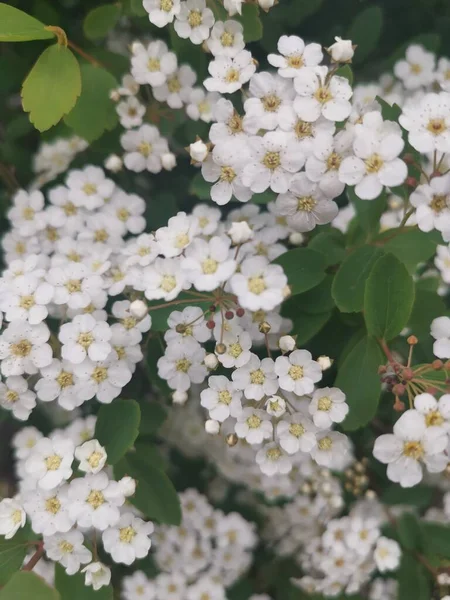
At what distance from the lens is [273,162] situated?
1.32 m

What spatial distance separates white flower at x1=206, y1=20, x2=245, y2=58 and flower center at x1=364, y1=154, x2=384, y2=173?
18.9 inches

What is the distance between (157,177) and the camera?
2.28 m

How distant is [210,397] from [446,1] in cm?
182

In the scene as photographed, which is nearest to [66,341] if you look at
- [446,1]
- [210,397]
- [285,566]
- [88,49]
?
[210,397]

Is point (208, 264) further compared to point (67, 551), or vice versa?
point (67, 551)

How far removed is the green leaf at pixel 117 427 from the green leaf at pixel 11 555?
1.15ft

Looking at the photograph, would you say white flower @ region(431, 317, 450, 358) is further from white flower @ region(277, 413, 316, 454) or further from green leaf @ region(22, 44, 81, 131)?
green leaf @ region(22, 44, 81, 131)

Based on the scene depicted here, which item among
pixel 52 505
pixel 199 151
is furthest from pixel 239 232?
pixel 52 505

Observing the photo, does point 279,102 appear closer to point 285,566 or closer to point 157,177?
point 157,177

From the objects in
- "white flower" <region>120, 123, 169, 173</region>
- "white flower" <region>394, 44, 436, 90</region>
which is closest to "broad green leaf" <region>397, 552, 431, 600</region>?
"white flower" <region>120, 123, 169, 173</region>

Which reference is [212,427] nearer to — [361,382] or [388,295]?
[361,382]

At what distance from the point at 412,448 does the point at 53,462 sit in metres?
0.88

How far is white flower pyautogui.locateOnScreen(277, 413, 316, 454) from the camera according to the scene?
1420 mm

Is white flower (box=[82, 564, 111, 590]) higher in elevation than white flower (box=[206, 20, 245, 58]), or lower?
lower
